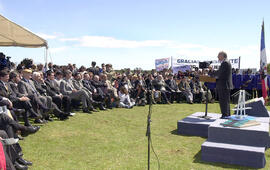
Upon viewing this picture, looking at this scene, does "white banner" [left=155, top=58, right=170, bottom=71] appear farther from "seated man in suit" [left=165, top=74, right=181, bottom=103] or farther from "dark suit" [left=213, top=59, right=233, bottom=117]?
"dark suit" [left=213, top=59, right=233, bottom=117]

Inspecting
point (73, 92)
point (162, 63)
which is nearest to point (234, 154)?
point (73, 92)

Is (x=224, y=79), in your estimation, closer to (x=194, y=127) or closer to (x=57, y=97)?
(x=194, y=127)

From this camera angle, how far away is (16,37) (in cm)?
1107

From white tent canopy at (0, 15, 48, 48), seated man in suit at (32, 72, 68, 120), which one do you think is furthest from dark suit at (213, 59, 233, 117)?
white tent canopy at (0, 15, 48, 48)

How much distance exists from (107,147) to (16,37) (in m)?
8.16

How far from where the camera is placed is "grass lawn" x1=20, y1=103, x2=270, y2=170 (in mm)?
4441

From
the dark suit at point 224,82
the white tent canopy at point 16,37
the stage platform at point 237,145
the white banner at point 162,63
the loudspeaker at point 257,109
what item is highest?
the white tent canopy at point 16,37

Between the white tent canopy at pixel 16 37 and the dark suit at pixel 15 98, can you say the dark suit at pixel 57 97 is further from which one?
the white tent canopy at pixel 16 37

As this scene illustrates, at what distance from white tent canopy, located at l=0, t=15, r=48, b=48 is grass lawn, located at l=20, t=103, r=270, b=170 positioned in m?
5.03

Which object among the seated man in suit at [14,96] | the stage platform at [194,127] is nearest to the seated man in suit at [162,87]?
the stage platform at [194,127]

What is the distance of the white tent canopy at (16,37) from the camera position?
10.2m

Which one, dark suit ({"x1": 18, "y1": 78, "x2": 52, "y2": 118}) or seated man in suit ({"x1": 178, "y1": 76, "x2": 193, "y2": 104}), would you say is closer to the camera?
dark suit ({"x1": 18, "y1": 78, "x2": 52, "y2": 118})

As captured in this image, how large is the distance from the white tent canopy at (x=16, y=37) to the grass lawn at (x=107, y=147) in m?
5.03

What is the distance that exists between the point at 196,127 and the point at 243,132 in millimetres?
1760
